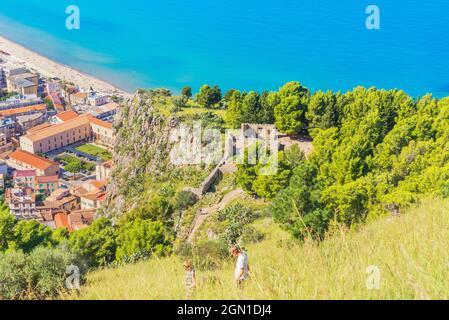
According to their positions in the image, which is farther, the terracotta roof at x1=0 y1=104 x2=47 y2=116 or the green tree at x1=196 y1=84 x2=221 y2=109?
the terracotta roof at x1=0 y1=104 x2=47 y2=116

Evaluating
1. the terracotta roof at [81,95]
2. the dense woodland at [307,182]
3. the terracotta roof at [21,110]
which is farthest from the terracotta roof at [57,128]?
the dense woodland at [307,182]

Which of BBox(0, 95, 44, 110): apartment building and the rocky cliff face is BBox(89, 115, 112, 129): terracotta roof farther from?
the rocky cliff face

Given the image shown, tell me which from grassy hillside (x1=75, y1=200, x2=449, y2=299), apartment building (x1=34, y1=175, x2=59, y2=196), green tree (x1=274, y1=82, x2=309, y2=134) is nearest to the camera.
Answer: grassy hillside (x1=75, y1=200, x2=449, y2=299)

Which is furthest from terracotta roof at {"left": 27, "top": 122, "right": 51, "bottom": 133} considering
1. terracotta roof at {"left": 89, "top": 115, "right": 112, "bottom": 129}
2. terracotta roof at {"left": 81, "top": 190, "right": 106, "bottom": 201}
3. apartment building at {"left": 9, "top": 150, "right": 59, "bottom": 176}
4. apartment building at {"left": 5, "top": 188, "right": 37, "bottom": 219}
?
terracotta roof at {"left": 81, "top": 190, "right": 106, "bottom": 201}

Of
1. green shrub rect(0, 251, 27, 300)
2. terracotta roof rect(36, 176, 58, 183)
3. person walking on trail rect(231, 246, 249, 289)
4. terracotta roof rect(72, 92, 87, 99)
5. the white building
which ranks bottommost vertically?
green shrub rect(0, 251, 27, 300)

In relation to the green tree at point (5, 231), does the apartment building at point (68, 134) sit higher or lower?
higher

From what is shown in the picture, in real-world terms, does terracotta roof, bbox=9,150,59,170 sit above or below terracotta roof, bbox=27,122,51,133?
below

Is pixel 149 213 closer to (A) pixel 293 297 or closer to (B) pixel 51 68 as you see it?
(A) pixel 293 297

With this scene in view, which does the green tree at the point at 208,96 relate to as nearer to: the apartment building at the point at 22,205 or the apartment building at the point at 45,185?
the apartment building at the point at 22,205
